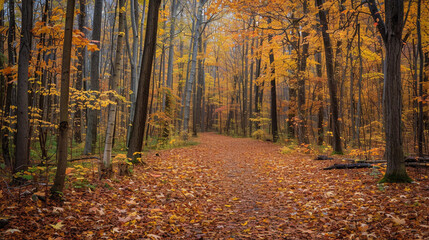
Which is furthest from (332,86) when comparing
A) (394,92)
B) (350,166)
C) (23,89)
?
(23,89)

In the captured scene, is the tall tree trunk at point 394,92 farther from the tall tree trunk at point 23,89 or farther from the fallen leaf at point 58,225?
the tall tree trunk at point 23,89

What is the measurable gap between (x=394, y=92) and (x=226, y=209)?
4.22 metres

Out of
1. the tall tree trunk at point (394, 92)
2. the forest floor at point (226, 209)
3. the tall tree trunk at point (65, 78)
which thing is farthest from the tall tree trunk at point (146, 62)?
the tall tree trunk at point (394, 92)

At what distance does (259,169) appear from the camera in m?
7.88

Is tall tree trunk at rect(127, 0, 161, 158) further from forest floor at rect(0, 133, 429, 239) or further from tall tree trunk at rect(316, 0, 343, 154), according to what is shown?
tall tree trunk at rect(316, 0, 343, 154)

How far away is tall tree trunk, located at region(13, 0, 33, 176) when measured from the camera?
3.71 m

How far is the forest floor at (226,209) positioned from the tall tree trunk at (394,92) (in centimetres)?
36

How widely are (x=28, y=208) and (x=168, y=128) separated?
1021 centimetres

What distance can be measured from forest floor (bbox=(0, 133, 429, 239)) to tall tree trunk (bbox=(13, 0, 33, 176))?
0.62 metres

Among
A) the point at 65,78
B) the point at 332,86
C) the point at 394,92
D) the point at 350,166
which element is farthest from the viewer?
the point at 332,86

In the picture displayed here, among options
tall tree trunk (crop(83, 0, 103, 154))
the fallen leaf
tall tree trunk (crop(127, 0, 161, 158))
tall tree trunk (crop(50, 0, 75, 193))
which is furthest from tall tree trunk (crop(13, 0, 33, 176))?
tall tree trunk (crop(83, 0, 103, 154))

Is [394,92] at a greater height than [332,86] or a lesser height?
lesser

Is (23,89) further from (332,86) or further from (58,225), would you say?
(332,86)

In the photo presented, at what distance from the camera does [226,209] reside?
4.45 m
